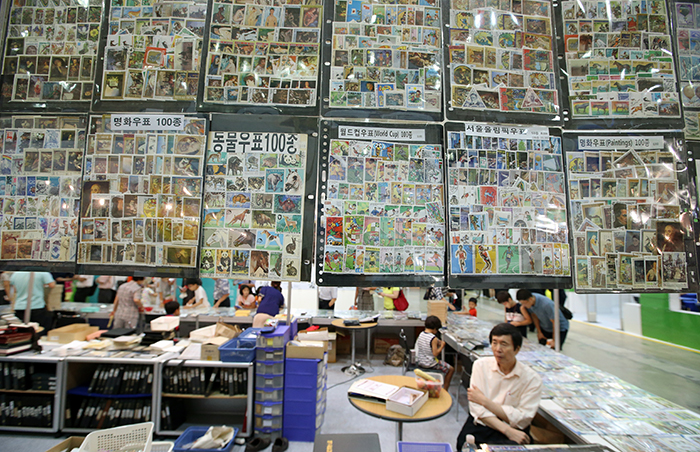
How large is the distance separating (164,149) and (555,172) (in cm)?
198

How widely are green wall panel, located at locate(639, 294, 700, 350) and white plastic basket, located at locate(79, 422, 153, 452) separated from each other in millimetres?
9168

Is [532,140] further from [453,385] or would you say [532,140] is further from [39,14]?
[453,385]

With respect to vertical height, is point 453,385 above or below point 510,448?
below

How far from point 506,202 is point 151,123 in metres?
1.83

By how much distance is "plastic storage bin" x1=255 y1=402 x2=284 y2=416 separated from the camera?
3.54 m

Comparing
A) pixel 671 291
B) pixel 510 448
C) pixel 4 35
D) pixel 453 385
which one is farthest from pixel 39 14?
pixel 453 385

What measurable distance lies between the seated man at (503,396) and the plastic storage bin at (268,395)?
1.91 meters

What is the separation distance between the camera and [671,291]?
1611mm

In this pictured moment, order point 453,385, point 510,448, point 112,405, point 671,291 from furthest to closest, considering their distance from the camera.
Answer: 1. point 453,385
2. point 112,405
3. point 671,291
4. point 510,448

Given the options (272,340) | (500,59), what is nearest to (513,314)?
(272,340)

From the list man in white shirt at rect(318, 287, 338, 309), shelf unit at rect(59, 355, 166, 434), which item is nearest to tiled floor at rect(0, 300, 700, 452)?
shelf unit at rect(59, 355, 166, 434)

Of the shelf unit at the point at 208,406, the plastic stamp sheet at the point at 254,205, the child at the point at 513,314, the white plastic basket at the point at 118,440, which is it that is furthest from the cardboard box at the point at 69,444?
the child at the point at 513,314

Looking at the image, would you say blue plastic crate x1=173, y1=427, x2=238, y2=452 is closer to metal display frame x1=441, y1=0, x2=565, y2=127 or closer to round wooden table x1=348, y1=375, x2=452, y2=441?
round wooden table x1=348, y1=375, x2=452, y2=441

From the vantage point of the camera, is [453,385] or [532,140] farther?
[453,385]
